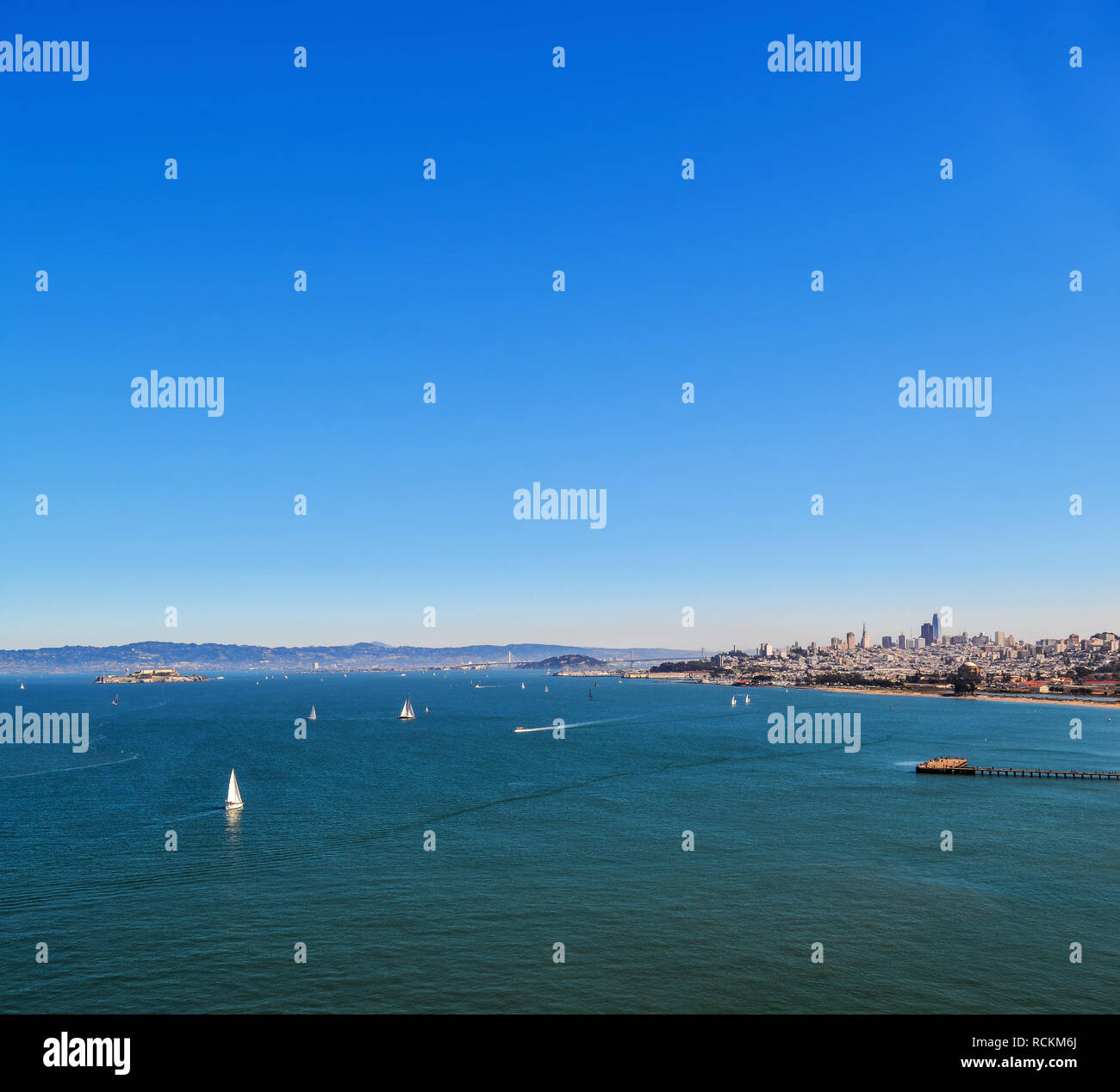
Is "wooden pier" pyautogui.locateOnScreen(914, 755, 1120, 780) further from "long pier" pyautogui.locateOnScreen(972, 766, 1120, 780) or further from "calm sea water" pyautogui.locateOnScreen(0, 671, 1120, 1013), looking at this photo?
"calm sea water" pyautogui.locateOnScreen(0, 671, 1120, 1013)

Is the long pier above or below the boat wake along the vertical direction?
below

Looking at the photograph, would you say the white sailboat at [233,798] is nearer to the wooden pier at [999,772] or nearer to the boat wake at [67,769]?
the boat wake at [67,769]

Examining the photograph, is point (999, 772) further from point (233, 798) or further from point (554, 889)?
point (233, 798)

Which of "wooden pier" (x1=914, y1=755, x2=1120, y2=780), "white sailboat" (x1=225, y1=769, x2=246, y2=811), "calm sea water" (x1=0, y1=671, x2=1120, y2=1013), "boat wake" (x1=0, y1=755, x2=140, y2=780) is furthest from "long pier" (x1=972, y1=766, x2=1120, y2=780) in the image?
"boat wake" (x1=0, y1=755, x2=140, y2=780)

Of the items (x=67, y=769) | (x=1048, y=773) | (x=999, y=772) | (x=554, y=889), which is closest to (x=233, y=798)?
(x=554, y=889)

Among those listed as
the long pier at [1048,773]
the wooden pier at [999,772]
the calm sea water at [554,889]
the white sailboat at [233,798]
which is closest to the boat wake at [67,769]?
the calm sea water at [554,889]
